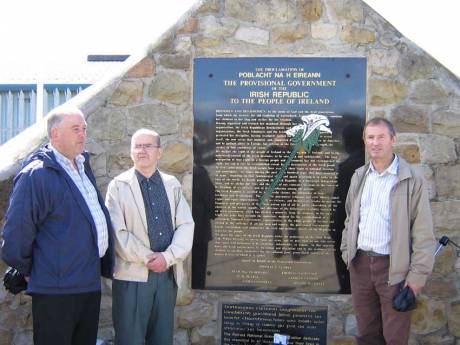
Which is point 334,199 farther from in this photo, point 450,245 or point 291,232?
point 450,245

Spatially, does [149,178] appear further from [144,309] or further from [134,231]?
[144,309]

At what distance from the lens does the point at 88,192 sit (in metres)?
3.48

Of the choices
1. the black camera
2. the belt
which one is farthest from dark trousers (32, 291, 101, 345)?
the belt

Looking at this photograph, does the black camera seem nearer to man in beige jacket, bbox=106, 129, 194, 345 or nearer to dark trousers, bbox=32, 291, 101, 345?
dark trousers, bbox=32, 291, 101, 345

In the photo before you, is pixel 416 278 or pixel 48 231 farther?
pixel 416 278

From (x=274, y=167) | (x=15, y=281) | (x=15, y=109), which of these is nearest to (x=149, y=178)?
(x=15, y=281)

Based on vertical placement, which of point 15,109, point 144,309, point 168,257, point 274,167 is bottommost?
point 144,309

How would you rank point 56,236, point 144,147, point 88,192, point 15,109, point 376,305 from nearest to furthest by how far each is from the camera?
point 56,236 < point 88,192 < point 144,147 < point 376,305 < point 15,109

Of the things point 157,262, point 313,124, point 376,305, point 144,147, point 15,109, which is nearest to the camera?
point 157,262

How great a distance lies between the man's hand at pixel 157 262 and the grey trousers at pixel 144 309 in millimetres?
103

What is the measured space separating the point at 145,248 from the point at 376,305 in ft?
5.26

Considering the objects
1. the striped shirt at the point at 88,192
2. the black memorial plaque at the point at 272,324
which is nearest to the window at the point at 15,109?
the black memorial plaque at the point at 272,324

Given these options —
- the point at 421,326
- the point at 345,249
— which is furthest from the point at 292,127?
the point at 421,326

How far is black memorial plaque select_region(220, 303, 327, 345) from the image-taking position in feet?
15.0
